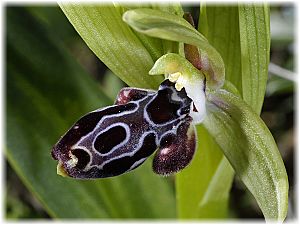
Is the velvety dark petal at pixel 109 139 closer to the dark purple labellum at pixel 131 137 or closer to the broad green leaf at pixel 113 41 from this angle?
the dark purple labellum at pixel 131 137

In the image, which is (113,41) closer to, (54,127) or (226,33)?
(226,33)

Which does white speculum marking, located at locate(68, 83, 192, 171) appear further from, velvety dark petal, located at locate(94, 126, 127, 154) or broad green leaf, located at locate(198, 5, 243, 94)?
broad green leaf, located at locate(198, 5, 243, 94)

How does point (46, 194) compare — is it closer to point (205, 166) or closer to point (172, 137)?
point (205, 166)

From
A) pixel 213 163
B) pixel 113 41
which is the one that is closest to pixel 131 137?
pixel 113 41

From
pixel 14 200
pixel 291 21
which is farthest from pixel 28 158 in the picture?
pixel 291 21

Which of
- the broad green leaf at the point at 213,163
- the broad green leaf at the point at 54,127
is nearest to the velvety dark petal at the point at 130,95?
the broad green leaf at the point at 213,163

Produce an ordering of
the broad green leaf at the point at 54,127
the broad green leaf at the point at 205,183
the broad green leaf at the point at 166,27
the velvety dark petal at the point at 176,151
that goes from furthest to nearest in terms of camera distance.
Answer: the broad green leaf at the point at 54,127 < the broad green leaf at the point at 205,183 < the velvety dark petal at the point at 176,151 < the broad green leaf at the point at 166,27

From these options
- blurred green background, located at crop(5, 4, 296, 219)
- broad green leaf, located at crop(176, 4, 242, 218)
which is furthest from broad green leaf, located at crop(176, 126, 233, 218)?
blurred green background, located at crop(5, 4, 296, 219)
